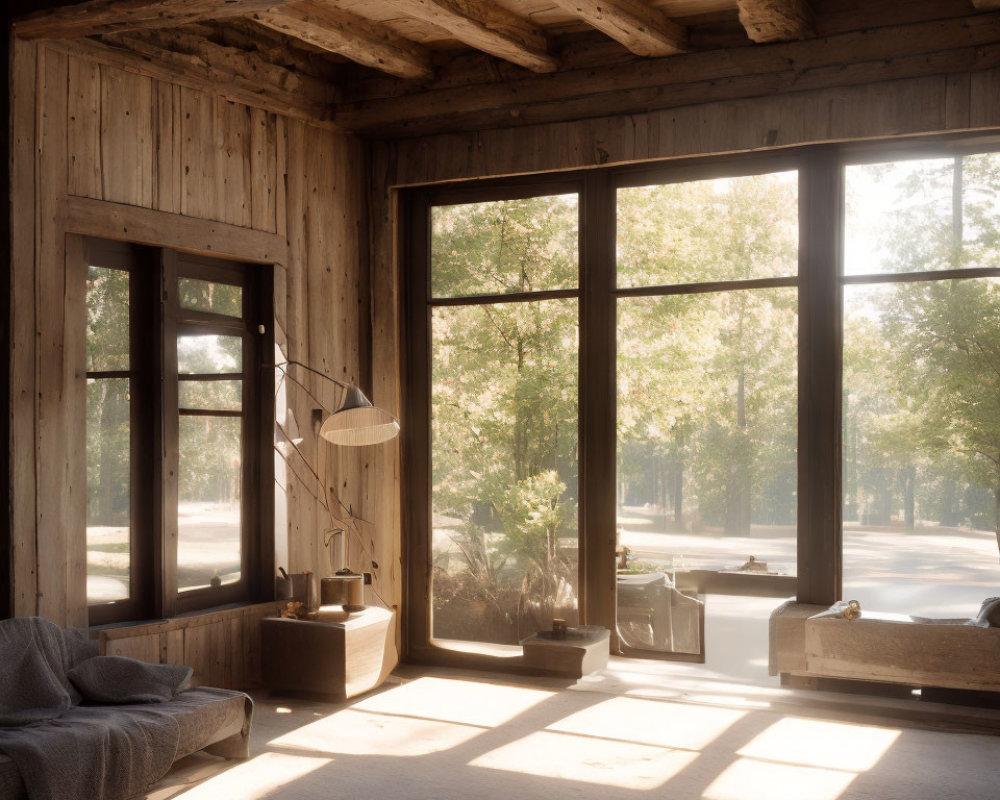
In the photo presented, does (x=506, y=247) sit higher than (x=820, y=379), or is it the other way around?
(x=506, y=247)

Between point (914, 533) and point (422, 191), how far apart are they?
377 cm

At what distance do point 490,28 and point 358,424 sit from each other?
2335 millimetres

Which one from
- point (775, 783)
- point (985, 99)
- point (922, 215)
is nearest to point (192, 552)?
point (775, 783)

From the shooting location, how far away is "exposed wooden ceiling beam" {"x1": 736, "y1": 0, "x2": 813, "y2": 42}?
530cm

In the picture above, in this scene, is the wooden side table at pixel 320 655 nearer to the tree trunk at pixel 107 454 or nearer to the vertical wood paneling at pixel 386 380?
the vertical wood paneling at pixel 386 380

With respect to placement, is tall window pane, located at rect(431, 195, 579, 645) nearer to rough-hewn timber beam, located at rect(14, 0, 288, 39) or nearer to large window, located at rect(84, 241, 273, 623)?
large window, located at rect(84, 241, 273, 623)

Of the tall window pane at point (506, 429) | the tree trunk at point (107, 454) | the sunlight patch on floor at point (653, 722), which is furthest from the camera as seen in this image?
the tall window pane at point (506, 429)

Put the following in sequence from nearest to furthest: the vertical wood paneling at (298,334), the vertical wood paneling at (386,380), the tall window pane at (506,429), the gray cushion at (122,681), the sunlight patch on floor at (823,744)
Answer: the gray cushion at (122,681)
the sunlight patch on floor at (823,744)
the vertical wood paneling at (298,334)
the tall window pane at (506,429)
the vertical wood paneling at (386,380)

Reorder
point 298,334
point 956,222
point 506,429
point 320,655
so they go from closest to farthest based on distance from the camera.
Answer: point 956,222, point 320,655, point 298,334, point 506,429

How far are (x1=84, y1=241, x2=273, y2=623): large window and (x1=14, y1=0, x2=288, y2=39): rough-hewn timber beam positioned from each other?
3.48 feet


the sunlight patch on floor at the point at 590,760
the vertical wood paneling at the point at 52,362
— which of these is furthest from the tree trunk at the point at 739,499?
the vertical wood paneling at the point at 52,362

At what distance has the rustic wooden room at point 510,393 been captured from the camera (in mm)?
A: 4914

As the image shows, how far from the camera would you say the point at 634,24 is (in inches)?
218

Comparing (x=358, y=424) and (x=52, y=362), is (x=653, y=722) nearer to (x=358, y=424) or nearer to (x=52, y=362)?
(x=358, y=424)
